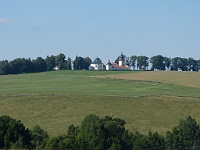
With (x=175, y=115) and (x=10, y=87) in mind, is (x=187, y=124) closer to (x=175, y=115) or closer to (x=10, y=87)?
(x=175, y=115)

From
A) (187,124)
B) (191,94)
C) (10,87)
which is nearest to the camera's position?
(187,124)

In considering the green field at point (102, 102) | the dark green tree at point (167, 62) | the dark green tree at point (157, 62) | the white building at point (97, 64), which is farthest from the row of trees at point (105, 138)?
the white building at point (97, 64)

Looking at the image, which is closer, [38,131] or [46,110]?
[38,131]

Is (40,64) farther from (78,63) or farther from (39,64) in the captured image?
(78,63)

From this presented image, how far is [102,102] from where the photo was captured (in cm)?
6122

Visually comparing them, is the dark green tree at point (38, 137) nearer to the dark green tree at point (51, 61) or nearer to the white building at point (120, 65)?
the dark green tree at point (51, 61)

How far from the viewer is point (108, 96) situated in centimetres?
6538

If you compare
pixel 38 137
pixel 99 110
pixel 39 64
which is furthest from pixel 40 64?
pixel 38 137

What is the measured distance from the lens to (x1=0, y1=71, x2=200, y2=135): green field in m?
51.8

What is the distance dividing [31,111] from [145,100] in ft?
46.4

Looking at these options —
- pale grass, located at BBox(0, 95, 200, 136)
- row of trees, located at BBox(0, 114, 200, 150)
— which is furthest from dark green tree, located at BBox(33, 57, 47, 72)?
row of trees, located at BBox(0, 114, 200, 150)

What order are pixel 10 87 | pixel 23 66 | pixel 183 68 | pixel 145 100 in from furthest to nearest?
pixel 183 68
pixel 23 66
pixel 10 87
pixel 145 100

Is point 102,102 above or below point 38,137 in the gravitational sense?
above

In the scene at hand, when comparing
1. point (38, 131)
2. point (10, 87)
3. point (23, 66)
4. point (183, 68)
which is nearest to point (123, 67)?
point (183, 68)
